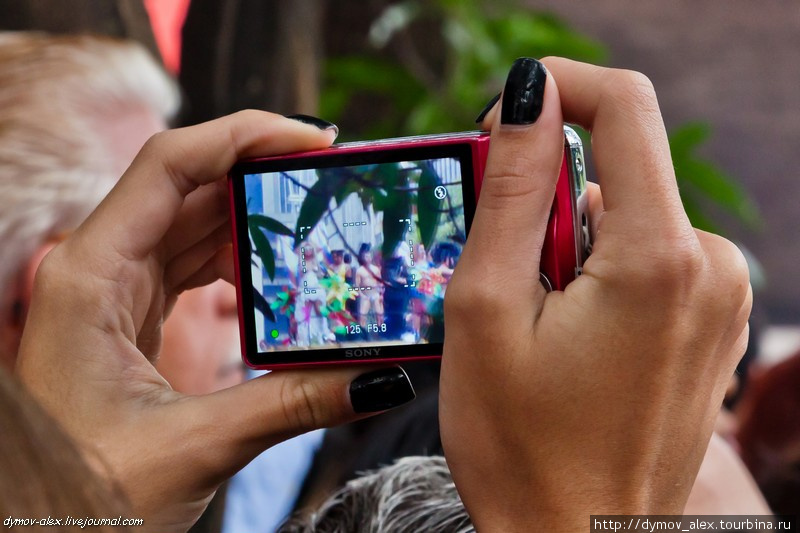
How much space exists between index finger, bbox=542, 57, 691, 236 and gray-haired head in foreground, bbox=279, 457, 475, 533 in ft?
1.10

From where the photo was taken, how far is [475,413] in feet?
Answer: 1.81

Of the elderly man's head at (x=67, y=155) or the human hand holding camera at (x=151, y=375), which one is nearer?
the human hand holding camera at (x=151, y=375)

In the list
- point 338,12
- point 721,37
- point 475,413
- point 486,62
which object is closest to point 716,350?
point 475,413

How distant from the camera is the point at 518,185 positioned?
53cm

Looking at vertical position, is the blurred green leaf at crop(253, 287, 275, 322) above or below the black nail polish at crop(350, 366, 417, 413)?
above

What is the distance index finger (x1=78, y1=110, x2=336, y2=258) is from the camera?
2.22 ft

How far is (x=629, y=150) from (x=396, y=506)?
404 millimetres

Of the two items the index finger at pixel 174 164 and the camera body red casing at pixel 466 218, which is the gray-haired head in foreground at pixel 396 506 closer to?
the camera body red casing at pixel 466 218

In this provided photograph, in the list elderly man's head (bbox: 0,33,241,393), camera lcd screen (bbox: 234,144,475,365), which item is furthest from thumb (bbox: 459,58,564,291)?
elderly man's head (bbox: 0,33,241,393)

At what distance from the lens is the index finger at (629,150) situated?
510 millimetres

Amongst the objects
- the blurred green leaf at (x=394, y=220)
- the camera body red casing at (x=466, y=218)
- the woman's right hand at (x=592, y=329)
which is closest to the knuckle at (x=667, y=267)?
the woman's right hand at (x=592, y=329)

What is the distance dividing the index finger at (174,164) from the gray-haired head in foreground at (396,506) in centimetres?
32

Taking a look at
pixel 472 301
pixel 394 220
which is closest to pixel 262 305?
pixel 394 220

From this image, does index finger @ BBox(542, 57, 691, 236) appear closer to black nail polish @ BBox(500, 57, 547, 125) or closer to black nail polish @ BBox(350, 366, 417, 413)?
black nail polish @ BBox(500, 57, 547, 125)
